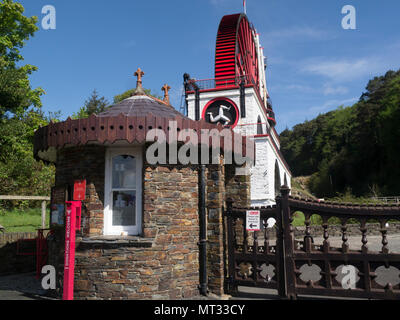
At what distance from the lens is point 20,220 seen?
16844mm

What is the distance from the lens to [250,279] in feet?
23.2

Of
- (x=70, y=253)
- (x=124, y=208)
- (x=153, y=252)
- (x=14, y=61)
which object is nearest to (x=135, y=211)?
(x=124, y=208)

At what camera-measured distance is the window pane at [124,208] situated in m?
7.01

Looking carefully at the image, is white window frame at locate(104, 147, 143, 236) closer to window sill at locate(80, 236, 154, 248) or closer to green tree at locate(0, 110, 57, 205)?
window sill at locate(80, 236, 154, 248)

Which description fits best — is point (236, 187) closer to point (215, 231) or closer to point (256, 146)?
point (215, 231)

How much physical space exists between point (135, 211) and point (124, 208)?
9.3 inches

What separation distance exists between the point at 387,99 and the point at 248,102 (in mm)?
32707

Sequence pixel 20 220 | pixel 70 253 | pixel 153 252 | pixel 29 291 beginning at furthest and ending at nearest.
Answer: pixel 20 220 → pixel 29 291 → pixel 153 252 → pixel 70 253

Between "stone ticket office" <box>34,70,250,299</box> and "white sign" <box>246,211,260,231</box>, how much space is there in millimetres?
591

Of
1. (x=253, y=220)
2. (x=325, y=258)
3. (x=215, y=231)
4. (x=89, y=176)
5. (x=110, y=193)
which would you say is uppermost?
(x=89, y=176)

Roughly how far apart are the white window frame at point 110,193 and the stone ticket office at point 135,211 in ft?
0.06

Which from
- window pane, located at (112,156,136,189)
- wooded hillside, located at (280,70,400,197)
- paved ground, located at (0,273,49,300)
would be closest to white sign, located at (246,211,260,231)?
window pane, located at (112,156,136,189)

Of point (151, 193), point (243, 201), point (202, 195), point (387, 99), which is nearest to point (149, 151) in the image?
point (151, 193)

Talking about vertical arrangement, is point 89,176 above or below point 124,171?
below
